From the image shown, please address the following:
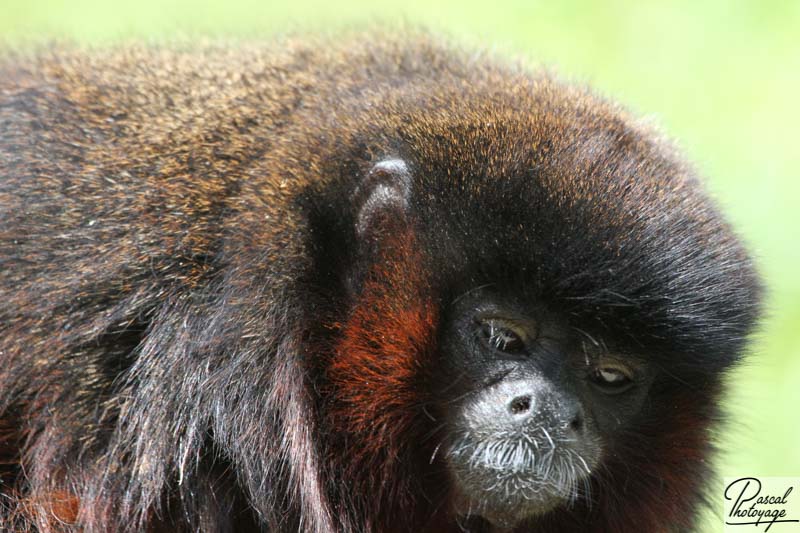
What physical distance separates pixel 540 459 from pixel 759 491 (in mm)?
1332

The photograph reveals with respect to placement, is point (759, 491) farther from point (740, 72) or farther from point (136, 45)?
point (740, 72)

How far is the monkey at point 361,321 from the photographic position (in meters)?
3.28

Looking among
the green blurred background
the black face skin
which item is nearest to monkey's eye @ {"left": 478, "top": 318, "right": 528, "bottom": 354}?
the black face skin

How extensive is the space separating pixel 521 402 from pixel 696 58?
498 cm

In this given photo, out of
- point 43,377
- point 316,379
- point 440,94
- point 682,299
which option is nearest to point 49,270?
point 43,377

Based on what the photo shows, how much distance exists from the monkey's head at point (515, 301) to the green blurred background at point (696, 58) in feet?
6.18

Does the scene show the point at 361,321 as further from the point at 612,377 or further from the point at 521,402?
the point at 612,377

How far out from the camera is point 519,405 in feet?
10.6

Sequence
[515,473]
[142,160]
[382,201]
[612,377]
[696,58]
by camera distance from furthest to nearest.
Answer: [696,58] → [142,160] → [612,377] → [382,201] → [515,473]

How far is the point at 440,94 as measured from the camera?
143 inches

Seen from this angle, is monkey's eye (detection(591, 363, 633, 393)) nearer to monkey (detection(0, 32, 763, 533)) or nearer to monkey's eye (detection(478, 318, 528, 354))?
monkey (detection(0, 32, 763, 533))

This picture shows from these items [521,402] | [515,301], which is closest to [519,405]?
[521,402]

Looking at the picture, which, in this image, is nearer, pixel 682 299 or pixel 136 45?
pixel 682 299

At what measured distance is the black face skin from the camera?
3240 mm
